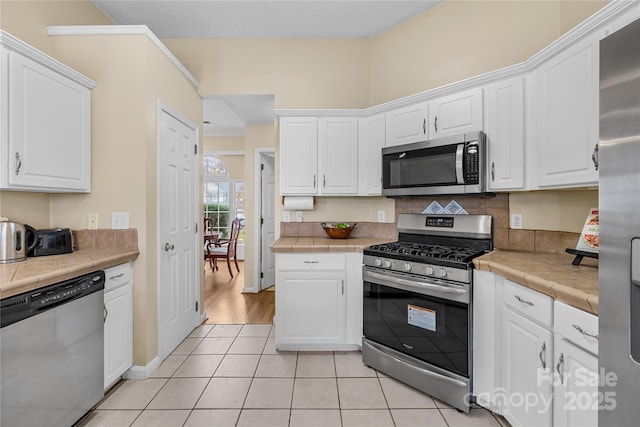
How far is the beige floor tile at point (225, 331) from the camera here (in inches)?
116

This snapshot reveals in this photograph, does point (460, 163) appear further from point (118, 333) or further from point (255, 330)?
point (118, 333)

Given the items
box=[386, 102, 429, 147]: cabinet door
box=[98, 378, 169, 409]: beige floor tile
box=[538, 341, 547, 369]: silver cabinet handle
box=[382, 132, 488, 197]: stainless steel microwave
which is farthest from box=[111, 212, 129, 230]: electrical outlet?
box=[538, 341, 547, 369]: silver cabinet handle

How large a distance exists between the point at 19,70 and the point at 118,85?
1.98 ft

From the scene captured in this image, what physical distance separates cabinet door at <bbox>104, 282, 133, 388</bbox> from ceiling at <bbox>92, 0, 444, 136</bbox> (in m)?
2.23

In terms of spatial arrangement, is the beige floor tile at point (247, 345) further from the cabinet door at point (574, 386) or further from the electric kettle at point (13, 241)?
the cabinet door at point (574, 386)

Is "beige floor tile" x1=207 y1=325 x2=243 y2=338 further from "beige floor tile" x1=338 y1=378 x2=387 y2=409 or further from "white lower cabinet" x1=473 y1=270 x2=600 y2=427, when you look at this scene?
"white lower cabinet" x1=473 y1=270 x2=600 y2=427

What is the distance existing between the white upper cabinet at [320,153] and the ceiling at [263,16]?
781 mm

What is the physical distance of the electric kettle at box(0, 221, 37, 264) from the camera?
1.70 m

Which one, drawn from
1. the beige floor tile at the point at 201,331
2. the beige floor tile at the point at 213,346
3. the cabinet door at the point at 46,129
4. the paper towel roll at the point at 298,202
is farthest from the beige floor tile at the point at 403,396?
the cabinet door at the point at 46,129

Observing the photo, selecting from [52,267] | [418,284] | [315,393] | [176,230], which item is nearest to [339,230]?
[418,284]

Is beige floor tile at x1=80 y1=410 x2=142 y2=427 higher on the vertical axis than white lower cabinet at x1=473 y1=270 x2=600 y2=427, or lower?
lower

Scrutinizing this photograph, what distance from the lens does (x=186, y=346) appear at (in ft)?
8.96

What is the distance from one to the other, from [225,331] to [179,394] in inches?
39.8

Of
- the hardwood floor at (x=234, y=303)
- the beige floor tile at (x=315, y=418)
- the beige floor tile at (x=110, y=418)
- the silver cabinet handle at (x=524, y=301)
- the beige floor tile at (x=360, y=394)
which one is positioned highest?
the silver cabinet handle at (x=524, y=301)
